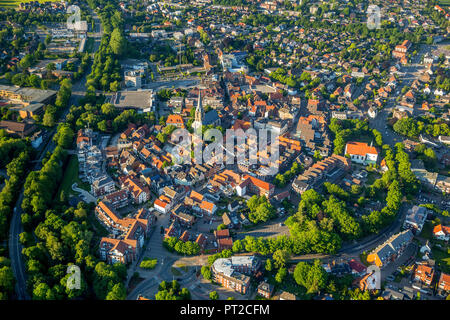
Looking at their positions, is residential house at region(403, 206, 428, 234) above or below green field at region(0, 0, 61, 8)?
below

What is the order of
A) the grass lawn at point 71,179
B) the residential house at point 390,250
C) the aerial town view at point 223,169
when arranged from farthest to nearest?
the grass lawn at point 71,179 < the residential house at point 390,250 < the aerial town view at point 223,169

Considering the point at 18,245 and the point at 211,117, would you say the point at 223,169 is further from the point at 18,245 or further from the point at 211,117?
the point at 18,245

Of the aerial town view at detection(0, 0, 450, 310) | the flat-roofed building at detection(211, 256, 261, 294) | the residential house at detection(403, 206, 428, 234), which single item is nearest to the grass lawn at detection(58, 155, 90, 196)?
the aerial town view at detection(0, 0, 450, 310)

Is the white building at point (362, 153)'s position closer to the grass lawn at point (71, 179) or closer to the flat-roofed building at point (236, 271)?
the flat-roofed building at point (236, 271)

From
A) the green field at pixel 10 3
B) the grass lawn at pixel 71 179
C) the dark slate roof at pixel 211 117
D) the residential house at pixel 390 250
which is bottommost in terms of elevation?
the residential house at pixel 390 250

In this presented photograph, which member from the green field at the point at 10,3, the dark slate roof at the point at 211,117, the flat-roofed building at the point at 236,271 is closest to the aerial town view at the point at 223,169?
the flat-roofed building at the point at 236,271

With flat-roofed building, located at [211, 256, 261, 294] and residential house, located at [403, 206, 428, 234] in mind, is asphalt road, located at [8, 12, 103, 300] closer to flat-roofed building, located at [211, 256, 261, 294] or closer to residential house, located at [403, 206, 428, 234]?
flat-roofed building, located at [211, 256, 261, 294]
